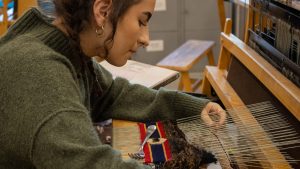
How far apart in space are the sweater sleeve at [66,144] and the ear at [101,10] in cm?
22

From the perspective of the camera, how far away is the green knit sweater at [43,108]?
783 mm

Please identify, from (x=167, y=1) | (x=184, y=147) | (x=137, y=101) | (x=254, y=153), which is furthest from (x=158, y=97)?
(x=167, y=1)

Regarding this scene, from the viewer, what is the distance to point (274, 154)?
3.22 ft

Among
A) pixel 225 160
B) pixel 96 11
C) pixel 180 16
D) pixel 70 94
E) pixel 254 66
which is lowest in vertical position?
pixel 180 16

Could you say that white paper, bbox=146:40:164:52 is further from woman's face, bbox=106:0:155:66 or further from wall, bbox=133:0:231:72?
woman's face, bbox=106:0:155:66

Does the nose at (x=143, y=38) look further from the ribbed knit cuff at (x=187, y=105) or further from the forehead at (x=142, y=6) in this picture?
the ribbed knit cuff at (x=187, y=105)

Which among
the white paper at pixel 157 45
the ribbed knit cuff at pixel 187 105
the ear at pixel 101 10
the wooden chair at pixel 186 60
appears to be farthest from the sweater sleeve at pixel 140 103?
the white paper at pixel 157 45

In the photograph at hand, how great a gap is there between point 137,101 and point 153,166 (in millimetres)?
404

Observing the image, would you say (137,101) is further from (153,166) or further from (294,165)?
(294,165)

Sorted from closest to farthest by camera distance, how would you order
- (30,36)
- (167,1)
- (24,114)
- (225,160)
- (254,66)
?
1. (24,114)
2. (30,36)
3. (225,160)
4. (254,66)
5. (167,1)

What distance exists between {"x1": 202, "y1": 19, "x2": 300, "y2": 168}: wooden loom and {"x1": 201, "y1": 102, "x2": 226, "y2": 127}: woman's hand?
0.05 meters

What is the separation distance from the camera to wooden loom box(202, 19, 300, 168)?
0.99 m

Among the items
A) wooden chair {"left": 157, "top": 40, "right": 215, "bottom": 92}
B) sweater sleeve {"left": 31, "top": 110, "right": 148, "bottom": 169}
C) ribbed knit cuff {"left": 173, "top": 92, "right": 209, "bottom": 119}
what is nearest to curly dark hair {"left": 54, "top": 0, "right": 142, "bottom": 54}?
sweater sleeve {"left": 31, "top": 110, "right": 148, "bottom": 169}

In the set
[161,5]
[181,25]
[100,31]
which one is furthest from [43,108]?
[181,25]
